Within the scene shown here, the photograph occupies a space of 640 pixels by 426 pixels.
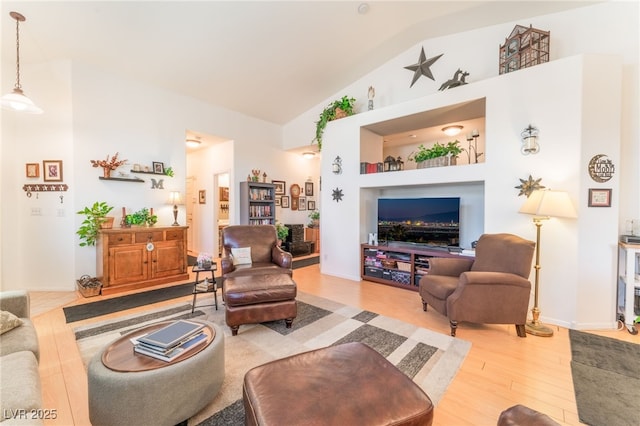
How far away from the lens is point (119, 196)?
4219mm

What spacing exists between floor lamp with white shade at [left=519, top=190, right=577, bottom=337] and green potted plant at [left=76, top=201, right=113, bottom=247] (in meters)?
5.43

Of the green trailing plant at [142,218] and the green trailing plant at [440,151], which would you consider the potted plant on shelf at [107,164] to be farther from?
the green trailing plant at [440,151]

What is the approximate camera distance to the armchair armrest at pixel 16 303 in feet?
6.35

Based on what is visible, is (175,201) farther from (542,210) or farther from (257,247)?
(542,210)

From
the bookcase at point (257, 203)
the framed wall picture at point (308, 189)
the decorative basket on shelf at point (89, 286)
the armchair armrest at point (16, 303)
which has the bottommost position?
the decorative basket on shelf at point (89, 286)

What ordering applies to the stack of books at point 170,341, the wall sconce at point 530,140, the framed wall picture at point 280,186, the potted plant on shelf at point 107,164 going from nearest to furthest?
1. the stack of books at point 170,341
2. the wall sconce at point 530,140
3. the potted plant on shelf at point 107,164
4. the framed wall picture at point 280,186

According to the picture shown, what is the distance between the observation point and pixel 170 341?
1559mm

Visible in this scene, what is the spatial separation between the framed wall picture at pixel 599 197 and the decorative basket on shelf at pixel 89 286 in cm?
606

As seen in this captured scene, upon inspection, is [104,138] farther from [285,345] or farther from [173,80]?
[285,345]

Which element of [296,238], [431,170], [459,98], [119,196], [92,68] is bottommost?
[296,238]

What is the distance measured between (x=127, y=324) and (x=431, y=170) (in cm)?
416

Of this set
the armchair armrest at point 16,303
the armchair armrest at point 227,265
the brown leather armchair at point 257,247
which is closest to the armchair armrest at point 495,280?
the brown leather armchair at point 257,247

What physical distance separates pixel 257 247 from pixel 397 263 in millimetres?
2162

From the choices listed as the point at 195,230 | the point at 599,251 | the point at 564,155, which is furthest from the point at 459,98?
the point at 195,230
